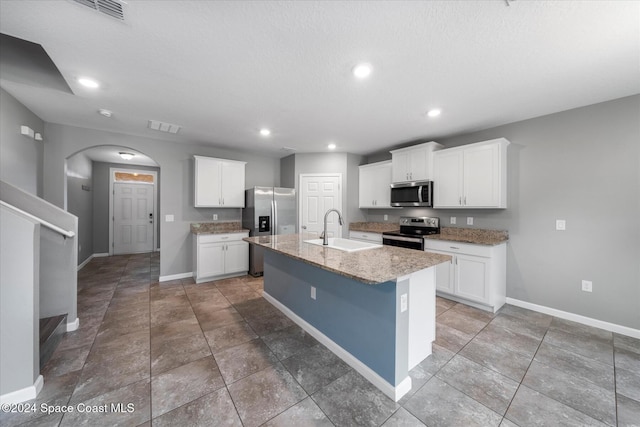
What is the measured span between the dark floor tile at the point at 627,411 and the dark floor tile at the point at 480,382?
0.51 meters

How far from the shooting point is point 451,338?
2400 mm

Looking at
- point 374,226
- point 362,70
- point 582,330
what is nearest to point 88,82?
point 362,70

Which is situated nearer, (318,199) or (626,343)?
(626,343)

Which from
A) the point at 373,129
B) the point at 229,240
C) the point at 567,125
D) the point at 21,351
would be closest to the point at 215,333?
the point at 21,351

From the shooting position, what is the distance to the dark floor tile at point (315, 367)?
5.86 ft

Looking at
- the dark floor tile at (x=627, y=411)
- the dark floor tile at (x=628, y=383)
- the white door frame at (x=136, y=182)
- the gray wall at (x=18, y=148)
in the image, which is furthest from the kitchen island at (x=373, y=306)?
the white door frame at (x=136, y=182)

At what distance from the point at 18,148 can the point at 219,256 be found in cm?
274

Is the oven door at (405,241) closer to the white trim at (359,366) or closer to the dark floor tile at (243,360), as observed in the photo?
the white trim at (359,366)

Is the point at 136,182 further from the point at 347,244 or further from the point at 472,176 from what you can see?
the point at 472,176

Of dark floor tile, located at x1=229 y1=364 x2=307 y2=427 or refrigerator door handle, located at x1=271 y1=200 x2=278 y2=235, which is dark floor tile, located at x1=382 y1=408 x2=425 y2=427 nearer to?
dark floor tile, located at x1=229 y1=364 x2=307 y2=427

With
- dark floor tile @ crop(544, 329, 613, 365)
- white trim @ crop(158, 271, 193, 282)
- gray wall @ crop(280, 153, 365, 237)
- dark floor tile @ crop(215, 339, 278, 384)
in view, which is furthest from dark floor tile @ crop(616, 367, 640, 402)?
white trim @ crop(158, 271, 193, 282)

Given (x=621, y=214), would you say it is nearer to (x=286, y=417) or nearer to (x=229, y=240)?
(x=286, y=417)

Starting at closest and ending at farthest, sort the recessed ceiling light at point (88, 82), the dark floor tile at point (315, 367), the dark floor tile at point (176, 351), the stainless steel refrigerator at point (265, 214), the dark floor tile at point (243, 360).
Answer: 1. the dark floor tile at point (315, 367)
2. the dark floor tile at point (243, 360)
3. the dark floor tile at point (176, 351)
4. the recessed ceiling light at point (88, 82)
5. the stainless steel refrigerator at point (265, 214)

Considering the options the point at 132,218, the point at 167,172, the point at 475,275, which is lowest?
the point at 475,275
